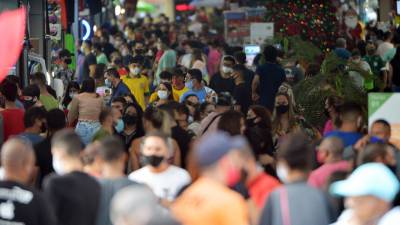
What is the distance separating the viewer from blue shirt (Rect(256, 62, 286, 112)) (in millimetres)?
19766

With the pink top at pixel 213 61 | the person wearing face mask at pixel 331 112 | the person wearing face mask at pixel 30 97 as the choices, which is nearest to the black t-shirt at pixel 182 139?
the person wearing face mask at pixel 331 112

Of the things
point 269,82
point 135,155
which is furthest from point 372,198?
point 269,82

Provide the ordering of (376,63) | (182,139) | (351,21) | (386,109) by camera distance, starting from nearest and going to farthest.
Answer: (182,139), (386,109), (376,63), (351,21)

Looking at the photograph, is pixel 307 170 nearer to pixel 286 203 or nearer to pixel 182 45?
pixel 286 203

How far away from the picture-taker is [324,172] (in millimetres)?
10453

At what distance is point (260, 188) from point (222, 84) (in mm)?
11479

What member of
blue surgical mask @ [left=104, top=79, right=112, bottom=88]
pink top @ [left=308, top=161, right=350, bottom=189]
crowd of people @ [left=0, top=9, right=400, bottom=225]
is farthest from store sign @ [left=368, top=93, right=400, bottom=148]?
blue surgical mask @ [left=104, top=79, right=112, bottom=88]

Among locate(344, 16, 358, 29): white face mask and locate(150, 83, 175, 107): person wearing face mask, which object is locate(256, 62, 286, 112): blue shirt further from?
locate(344, 16, 358, 29): white face mask

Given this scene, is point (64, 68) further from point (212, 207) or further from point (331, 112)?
point (212, 207)

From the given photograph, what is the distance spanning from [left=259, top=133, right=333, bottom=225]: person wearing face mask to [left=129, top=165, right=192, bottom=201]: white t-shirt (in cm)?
161

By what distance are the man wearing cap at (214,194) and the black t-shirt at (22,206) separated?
123cm

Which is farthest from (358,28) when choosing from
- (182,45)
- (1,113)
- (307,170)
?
(307,170)

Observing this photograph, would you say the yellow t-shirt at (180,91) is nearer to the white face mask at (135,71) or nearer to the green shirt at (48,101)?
the white face mask at (135,71)

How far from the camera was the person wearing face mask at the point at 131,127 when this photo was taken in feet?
45.4
